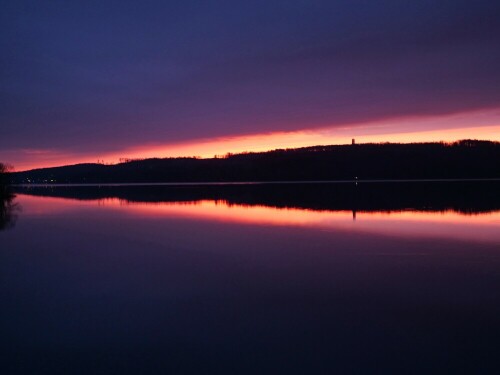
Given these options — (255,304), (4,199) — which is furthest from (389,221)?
(4,199)

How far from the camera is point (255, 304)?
6.63m

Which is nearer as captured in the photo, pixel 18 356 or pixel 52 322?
pixel 18 356

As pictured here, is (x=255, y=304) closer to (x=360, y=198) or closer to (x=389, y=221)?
Result: (x=389, y=221)

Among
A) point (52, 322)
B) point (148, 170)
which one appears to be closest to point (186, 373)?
point (52, 322)

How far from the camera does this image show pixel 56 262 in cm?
1030

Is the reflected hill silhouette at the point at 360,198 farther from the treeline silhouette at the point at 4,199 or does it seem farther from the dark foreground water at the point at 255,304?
the dark foreground water at the point at 255,304

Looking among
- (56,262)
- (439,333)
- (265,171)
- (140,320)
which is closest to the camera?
(439,333)

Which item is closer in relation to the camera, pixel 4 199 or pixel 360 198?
pixel 360 198

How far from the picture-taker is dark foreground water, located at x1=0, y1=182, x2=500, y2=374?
15.8 feet

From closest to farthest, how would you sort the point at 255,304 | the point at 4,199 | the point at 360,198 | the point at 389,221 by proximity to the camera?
the point at 255,304 → the point at 389,221 → the point at 360,198 → the point at 4,199

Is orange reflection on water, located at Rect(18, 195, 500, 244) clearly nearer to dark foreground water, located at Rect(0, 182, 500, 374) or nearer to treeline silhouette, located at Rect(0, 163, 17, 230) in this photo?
dark foreground water, located at Rect(0, 182, 500, 374)

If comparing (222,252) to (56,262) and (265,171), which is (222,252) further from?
(265,171)

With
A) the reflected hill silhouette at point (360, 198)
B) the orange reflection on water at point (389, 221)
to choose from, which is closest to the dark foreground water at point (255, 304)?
the orange reflection on water at point (389, 221)

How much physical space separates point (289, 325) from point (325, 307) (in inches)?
37.1
